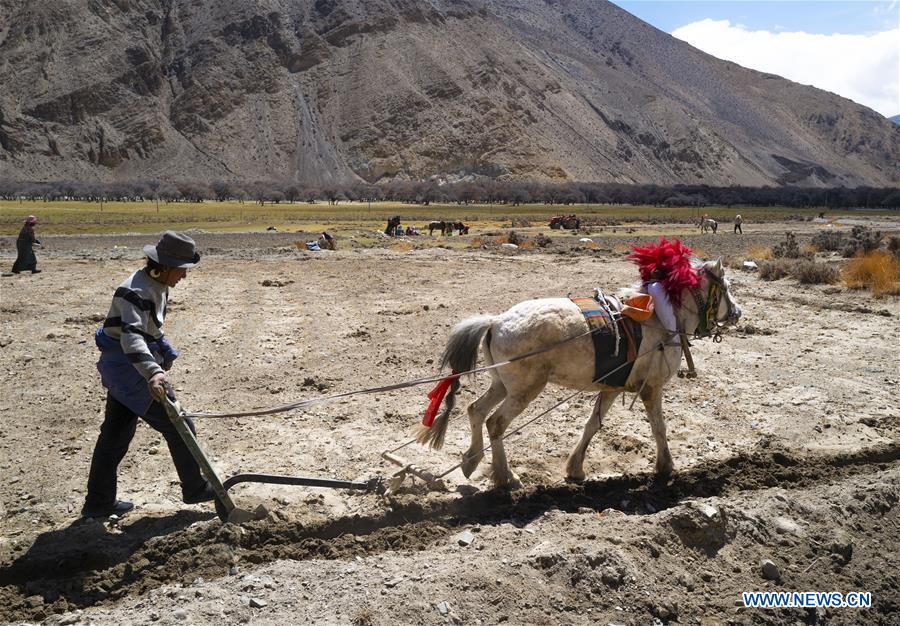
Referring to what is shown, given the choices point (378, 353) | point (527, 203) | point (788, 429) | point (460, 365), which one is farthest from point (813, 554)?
A: point (527, 203)

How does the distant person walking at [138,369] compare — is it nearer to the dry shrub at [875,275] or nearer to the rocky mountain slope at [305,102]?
the dry shrub at [875,275]

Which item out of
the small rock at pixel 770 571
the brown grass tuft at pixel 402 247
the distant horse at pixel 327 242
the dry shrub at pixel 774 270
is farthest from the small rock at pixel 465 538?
the distant horse at pixel 327 242

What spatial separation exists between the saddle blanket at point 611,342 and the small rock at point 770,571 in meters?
1.89

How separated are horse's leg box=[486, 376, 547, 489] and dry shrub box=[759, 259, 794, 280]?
1524 cm

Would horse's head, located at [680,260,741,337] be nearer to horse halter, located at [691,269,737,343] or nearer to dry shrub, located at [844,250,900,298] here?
horse halter, located at [691,269,737,343]

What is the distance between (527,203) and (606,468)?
9818 cm

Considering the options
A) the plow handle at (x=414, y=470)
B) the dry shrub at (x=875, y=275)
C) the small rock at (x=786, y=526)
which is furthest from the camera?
the dry shrub at (x=875, y=275)

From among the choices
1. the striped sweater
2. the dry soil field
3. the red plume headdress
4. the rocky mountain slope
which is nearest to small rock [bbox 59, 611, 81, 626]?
the dry soil field

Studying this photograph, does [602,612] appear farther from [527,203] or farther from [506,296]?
[527,203]

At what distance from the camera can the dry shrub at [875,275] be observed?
15525 millimetres

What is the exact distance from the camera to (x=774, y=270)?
747 inches

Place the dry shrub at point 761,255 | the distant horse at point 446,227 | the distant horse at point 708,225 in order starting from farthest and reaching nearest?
the distant horse at point 708,225 → the distant horse at point 446,227 → the dry shrub at point 761,255

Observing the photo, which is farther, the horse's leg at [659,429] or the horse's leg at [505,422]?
the horse's leg at [659,429]

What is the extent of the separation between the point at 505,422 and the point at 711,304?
238cm
